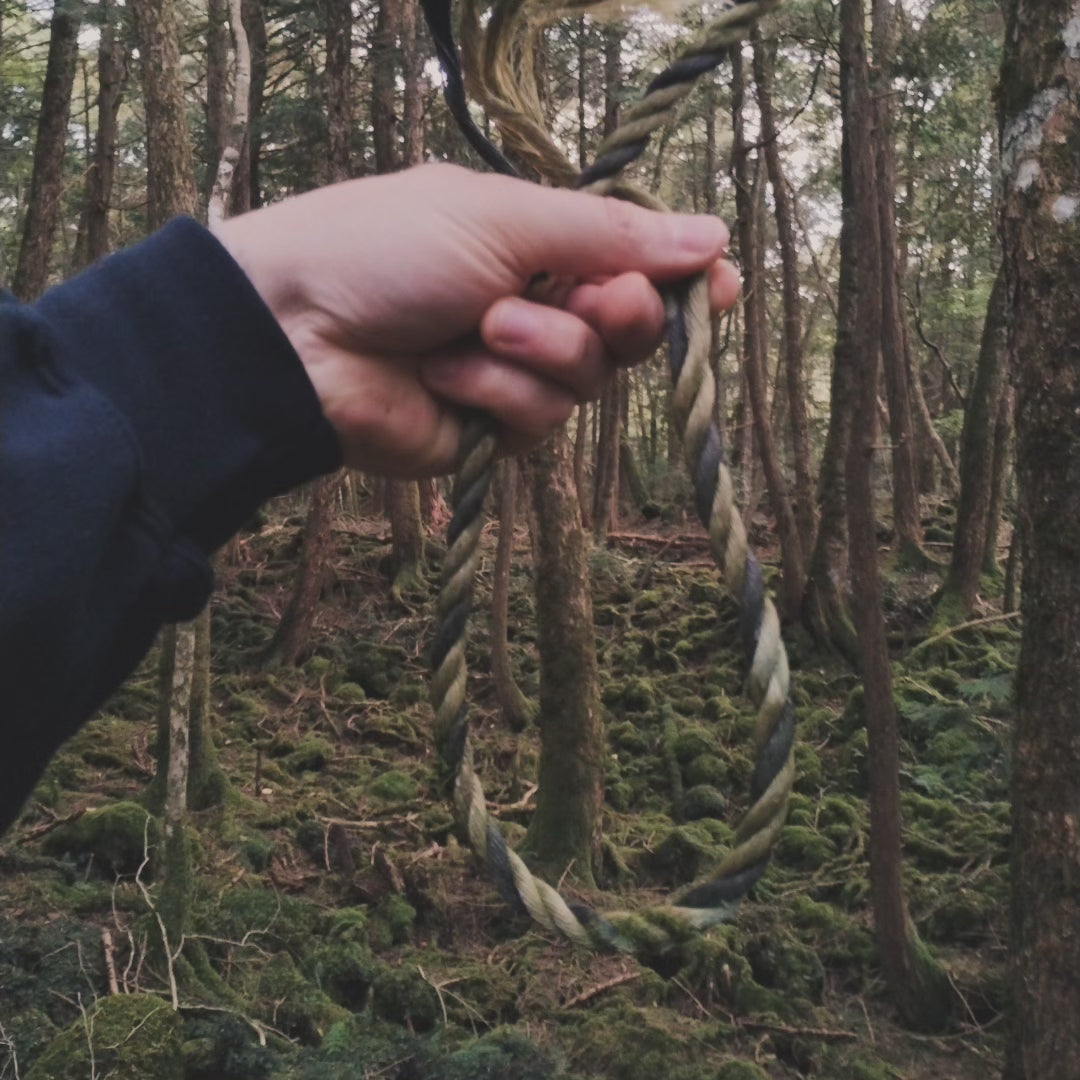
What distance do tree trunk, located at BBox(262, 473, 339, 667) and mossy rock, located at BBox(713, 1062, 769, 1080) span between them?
6682 mm

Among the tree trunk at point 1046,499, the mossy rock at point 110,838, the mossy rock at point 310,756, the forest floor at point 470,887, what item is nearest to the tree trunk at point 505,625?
the forest floor at point 470,887

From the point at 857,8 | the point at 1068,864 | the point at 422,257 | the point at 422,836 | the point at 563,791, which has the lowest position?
the point at 422,836

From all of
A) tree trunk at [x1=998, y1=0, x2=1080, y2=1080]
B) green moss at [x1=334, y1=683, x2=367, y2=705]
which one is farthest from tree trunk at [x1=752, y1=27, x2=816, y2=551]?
tree trunk at [x1=998, y1=0, x2=1080, y2=1080]

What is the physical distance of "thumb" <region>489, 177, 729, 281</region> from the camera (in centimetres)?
123

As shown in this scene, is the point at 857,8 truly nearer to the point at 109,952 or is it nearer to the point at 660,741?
the point at 660,741

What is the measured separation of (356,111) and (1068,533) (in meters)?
13.4

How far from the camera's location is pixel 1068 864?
3.37 meters

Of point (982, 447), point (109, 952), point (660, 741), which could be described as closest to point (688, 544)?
point (982, 447)

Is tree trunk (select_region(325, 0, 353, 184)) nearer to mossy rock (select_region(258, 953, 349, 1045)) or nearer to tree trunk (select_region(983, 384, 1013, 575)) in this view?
tree trunk (select_region(983, 384, 1013, 575))

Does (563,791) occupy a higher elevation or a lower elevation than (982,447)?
lower

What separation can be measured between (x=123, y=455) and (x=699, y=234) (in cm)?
69

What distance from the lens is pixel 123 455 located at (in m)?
1.13

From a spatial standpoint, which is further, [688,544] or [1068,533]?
[688,544]

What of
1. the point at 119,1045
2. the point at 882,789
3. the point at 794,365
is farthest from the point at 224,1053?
the point at 794,365
